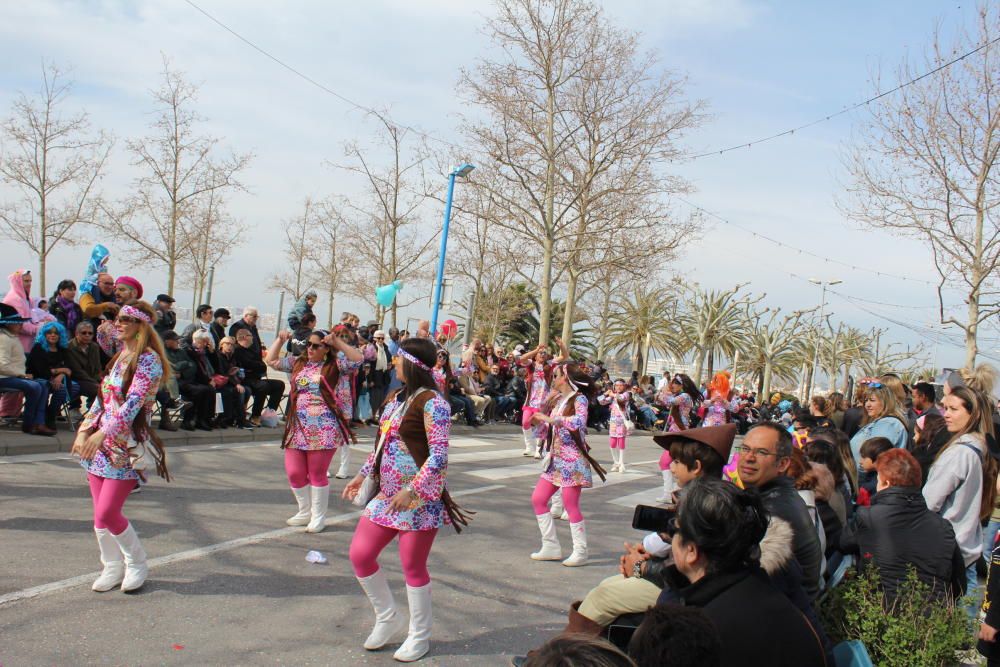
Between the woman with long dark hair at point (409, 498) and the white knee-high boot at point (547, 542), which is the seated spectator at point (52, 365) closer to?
the white knee-high boot at point (547, 542)

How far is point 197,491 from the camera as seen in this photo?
8.42 metres

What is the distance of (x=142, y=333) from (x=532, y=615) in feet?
10.7

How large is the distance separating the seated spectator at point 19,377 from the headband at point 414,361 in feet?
23.8

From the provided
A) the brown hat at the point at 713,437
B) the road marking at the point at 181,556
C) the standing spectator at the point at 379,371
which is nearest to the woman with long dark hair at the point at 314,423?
the road marking at the point at 181,556

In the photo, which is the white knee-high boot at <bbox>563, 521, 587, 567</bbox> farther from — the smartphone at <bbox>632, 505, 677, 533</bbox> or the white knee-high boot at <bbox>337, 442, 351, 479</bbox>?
the smartphone at <bbox>632, 505, 677, 533</bbox>

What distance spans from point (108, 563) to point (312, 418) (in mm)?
2256

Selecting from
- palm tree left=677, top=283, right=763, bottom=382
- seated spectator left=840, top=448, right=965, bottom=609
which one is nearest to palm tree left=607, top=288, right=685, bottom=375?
palm tree left=677, top=283, right=763, bottom=382

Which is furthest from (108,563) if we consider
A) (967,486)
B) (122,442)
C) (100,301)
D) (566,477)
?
(100,301)

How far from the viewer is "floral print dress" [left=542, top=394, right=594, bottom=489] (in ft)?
23.7

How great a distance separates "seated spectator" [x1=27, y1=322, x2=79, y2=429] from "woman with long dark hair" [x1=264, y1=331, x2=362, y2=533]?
440 cm

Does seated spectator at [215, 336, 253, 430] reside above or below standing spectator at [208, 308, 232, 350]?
below

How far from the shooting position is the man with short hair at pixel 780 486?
3.46 meters

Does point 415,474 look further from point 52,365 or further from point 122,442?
point 52,365

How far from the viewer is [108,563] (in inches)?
206
